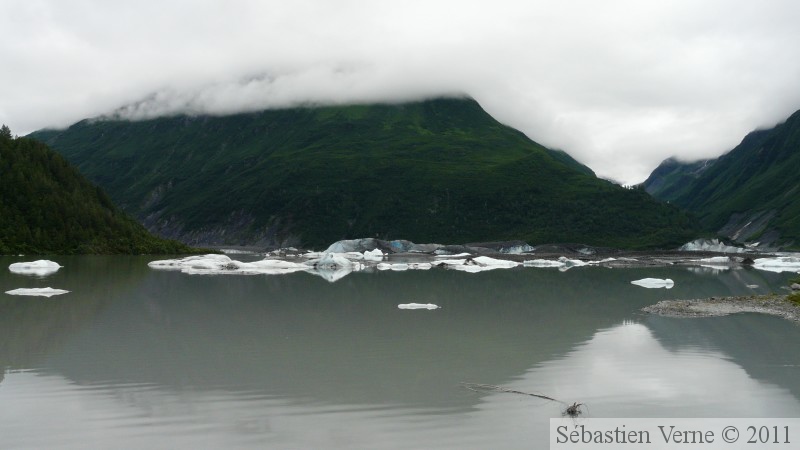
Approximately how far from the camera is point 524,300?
43188mm

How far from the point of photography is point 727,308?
34969 mm

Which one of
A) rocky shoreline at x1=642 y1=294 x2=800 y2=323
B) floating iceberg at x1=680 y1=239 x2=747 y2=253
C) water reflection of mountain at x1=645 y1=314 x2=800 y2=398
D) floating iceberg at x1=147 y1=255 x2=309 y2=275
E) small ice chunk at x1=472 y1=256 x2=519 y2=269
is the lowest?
floating iceberg at x1=680 y1=239 x2=747 y2=253

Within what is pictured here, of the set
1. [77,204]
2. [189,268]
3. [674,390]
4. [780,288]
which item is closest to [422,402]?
[674,390]

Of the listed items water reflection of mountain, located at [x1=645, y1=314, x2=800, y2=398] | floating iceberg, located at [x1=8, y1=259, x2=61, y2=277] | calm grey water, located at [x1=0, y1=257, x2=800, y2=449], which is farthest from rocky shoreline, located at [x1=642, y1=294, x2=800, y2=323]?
floating iceberg, located at [x1=8, y1=259, x2=61, y2=277]

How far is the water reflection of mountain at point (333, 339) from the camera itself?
17672 millimetres

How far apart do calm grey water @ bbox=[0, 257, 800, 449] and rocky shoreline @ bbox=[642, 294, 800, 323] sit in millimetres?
1394

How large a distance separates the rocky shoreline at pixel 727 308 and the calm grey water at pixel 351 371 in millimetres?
1394

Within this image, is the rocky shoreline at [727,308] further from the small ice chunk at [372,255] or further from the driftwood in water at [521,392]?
the small ice chunk at [372,255]

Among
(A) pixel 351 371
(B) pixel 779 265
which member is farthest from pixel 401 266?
(A) pixel 351 371

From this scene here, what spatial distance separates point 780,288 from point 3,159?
113694 millimetres

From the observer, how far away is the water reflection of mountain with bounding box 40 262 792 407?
1767cm

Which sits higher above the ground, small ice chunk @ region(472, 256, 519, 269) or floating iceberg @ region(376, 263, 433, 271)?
floating iceberg @ region(376, 263, 433, 271)

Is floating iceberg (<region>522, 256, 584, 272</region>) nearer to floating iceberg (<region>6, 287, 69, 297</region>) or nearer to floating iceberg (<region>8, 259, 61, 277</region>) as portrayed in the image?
floating iceberg (<region>8, 259, 61, 277</region>)

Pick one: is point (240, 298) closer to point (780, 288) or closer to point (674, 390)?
point (674, 390)
